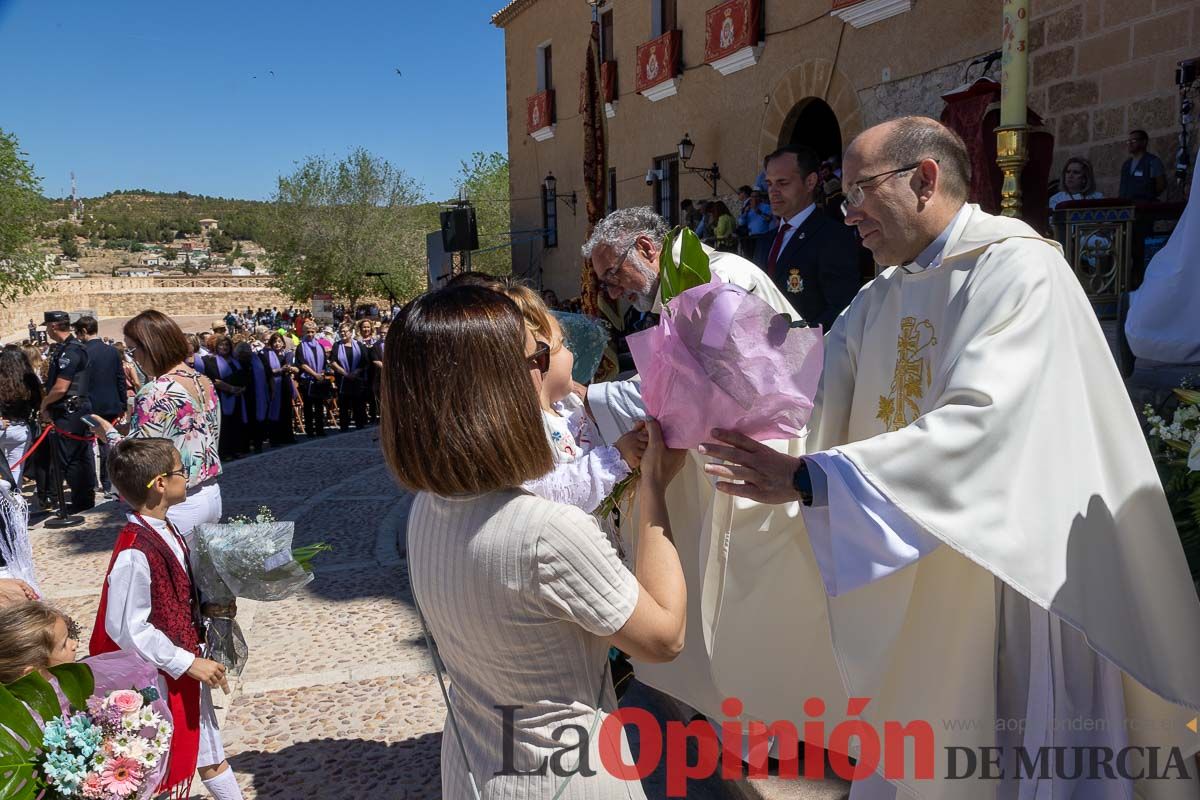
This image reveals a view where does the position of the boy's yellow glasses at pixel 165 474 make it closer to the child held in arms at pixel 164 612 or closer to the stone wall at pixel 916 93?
the child held in arms at pixel 164 612

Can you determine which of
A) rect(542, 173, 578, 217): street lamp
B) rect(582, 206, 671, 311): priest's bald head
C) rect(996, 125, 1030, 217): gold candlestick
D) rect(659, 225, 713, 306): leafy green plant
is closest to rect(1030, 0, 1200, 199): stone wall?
rect(996, 125, 1030, 217): gold candlestick

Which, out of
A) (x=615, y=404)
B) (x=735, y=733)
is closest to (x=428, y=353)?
(x=615, y=404)

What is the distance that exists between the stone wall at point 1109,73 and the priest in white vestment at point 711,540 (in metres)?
4.96

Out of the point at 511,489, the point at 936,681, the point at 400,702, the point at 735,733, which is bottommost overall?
the point at 400,702

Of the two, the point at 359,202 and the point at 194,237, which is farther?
the point at 194,237

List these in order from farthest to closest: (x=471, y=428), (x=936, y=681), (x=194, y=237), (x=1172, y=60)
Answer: (x=194, y=237) < (x=1172, y=60) < (x=936, y=681) < (x=471, y=428)

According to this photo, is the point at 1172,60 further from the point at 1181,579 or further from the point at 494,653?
the point at 494,653

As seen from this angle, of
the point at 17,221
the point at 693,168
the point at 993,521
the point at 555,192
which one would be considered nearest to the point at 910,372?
the point at 993,521

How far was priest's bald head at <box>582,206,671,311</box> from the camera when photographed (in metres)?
3.34

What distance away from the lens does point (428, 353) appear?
1.52 metres

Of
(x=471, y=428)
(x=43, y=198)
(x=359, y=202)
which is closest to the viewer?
(x=471, y=428)

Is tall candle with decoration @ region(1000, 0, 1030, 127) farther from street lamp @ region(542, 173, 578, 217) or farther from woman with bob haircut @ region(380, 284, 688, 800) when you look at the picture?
street lamp @ region(542, 173, 578, 217)

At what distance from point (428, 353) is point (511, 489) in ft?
0.89

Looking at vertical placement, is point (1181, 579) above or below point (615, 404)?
below
